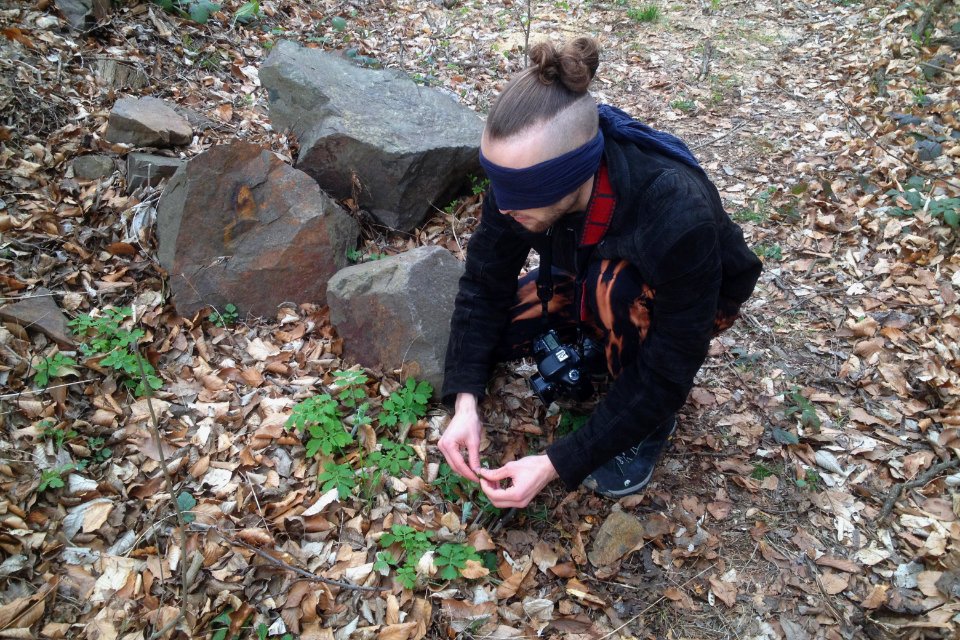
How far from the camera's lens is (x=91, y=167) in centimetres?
338

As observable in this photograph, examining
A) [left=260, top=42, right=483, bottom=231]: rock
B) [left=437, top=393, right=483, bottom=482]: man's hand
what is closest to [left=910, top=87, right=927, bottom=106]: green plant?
[left=260, top=42, right=483, bottom=231]: rock

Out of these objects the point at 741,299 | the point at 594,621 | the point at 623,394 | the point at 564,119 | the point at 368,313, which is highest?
the point at 564,119

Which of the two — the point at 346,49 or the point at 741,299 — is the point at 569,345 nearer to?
the point at 741,299

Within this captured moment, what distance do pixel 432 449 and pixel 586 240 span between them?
1.22 metres

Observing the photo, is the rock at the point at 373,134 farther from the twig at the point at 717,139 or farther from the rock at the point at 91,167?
the twig at the point at 717,139

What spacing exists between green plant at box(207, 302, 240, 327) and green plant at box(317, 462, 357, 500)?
111 cm

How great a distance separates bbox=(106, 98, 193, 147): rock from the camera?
11.4 feet

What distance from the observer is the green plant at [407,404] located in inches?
106

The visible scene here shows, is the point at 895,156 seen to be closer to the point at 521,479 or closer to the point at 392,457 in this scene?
the point at 521,479

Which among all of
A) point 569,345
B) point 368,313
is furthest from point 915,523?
point 368,313

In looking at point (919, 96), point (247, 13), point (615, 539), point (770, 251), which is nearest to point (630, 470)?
point (615, 539)

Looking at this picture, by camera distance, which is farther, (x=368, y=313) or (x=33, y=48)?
(x=33, y=48)

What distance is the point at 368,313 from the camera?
2.90m

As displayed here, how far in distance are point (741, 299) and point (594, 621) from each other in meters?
1.39
